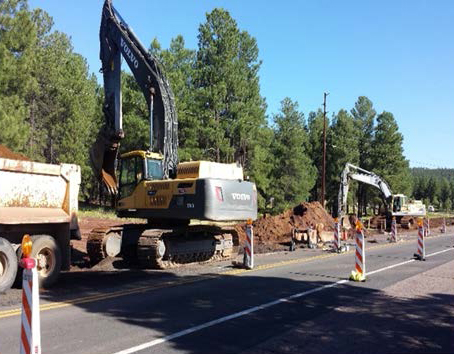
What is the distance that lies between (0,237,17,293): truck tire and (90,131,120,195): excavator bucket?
18.4ft

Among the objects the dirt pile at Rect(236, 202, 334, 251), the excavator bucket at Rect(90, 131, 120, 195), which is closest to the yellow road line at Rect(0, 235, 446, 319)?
the excavator bucket at Rect(90, 131, 120, 195)

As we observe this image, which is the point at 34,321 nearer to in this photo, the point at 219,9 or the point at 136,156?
the point at 136,156

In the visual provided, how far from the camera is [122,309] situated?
8203mm

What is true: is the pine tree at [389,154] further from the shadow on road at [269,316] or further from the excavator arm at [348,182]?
the shadow on road at [269,316]

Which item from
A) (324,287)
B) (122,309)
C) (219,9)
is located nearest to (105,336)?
(122,309)

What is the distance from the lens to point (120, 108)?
14781 mm

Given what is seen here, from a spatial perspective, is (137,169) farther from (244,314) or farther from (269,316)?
(269,316)

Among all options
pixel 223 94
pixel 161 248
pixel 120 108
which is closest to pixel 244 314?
pixel 161 248

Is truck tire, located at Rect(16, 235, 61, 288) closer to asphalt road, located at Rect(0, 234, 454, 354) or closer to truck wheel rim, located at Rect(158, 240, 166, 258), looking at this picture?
asphalt road, located at Rect(0, 234, 454, 354)

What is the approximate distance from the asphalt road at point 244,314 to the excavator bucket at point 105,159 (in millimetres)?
3374

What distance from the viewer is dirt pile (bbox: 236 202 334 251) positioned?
2602cm

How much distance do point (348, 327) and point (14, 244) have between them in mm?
6798

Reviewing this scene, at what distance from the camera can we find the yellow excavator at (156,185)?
1350cm

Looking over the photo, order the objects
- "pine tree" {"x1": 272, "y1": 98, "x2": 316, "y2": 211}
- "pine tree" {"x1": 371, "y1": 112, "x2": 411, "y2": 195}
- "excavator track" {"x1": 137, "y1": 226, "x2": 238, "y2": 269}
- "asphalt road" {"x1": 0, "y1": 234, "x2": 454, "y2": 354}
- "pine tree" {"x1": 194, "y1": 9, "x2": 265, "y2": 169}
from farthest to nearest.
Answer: "pine tree" {"x1": 371, "y1": 112, "x2": 411, "y2": 195} < "pine tree" {"x1": 272, "y1": 98, "x2": 316, "y2": 211} < "pine tree" {"x1": 194, "y1": 9, "x2": 265, "y2": 169} < "excavator track" {"x1": 137, "y1": 226, "x2": 238, "y2": 269} < "asphalt road" {"x1": 0, "y1": 234, "x2": 454, "y2": 354}
